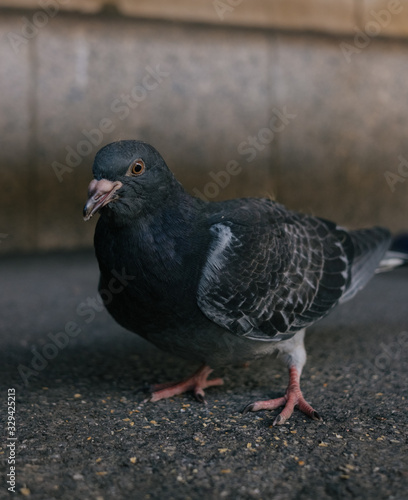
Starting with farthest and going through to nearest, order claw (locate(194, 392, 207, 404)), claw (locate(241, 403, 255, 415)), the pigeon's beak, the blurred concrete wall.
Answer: the blurred concrete wall
claw (locate(194, 392, 207, 404))
claw (locate(241, 403, 255, 415))
the pigeon's beak

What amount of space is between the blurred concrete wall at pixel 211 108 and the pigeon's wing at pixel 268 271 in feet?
Result: 15.3

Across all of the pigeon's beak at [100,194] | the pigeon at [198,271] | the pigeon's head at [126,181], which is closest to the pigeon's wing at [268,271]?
the pigeon at [198,271]

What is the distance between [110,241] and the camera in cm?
380

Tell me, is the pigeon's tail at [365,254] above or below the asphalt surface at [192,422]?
above

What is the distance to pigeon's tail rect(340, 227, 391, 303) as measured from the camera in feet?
15.7

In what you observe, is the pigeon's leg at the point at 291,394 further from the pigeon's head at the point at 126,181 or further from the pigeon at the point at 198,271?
the pigeon's head at the point at 126,181

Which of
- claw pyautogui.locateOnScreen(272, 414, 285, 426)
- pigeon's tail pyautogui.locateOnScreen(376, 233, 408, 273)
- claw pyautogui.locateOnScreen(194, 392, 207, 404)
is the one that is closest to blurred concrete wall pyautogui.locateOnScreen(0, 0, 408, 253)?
pigeon's tail pyautogui.locateOnScreen(376, 233, 408, 273)

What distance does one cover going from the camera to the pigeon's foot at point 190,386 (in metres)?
4.22

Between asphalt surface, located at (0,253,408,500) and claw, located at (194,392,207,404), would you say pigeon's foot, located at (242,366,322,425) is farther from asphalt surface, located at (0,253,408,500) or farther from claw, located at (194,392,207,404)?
claw, located at (194,392,207,404)

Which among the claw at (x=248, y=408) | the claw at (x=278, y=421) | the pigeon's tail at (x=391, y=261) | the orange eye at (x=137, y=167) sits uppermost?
the orange eye at (x=137, y=167)

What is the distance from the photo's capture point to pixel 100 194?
11.4 ft

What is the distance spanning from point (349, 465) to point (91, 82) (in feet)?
22.0

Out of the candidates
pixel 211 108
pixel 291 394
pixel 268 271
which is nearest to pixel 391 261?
pixel 268 271

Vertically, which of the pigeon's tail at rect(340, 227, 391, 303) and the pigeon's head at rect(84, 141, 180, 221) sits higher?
the pigeon's head at rect(84, 141, 180, 221)
